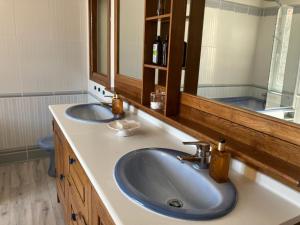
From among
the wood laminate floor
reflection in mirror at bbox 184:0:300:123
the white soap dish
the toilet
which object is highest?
reflection in mirror at bbox 184:0:300:123

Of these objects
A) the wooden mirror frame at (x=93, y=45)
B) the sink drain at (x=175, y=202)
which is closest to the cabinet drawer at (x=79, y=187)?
the sink drain at (x=175, y=202)

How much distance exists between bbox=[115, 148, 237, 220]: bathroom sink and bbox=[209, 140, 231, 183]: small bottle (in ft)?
0.08

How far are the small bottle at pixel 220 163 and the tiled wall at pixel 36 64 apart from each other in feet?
7.85

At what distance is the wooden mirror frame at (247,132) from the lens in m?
0.87

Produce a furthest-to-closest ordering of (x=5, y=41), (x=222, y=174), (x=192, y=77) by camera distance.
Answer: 1. (x=5, y=41)
2. (x=192, y=77)
3. (x=222, y=174)

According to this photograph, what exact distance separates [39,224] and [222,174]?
1600mm

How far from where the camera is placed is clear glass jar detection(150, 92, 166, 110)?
5.17ft

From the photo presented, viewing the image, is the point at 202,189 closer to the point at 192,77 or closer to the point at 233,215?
the point at 233,215

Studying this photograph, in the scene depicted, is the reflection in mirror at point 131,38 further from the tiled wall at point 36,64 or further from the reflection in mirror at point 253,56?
the tiled wall at point 36,64

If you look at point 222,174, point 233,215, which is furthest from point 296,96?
point 233,215

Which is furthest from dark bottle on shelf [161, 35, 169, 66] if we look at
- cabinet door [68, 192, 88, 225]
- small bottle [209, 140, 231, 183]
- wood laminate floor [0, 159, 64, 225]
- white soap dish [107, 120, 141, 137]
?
wood laminate floor [0, 159, 64, 225]

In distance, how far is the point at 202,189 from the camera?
3.17 ft

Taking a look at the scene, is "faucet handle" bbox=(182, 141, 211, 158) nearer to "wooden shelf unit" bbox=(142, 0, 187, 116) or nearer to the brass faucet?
the brass faucet

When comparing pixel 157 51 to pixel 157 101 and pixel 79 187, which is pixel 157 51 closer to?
pixel 157 101
